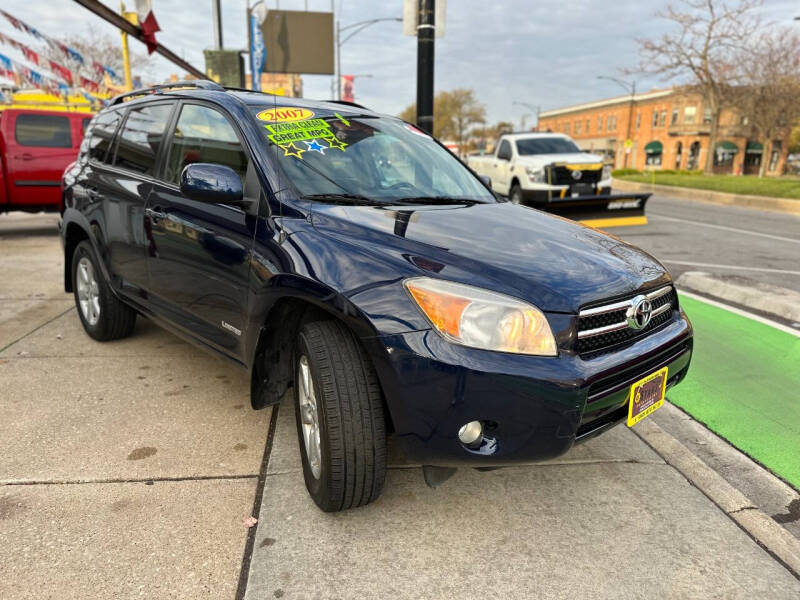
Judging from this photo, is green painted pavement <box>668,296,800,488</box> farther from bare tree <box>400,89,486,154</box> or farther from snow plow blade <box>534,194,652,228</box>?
bare tree <box>400,89,486,154</box>

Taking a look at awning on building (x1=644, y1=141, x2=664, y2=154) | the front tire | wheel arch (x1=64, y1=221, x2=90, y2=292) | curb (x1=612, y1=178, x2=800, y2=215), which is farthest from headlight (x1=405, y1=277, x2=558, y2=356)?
awning on building (x1=644, y1=141, x2=664, y2=154)

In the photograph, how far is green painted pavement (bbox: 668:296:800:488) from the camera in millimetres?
3172

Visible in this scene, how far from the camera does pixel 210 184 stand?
2.69 m

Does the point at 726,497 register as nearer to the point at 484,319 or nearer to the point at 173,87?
the point at 484,319

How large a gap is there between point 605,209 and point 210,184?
30.2ft

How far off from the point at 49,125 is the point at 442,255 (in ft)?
34.1

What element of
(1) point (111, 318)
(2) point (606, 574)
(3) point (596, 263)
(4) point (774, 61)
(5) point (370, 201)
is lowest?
(2) point (606, 574)

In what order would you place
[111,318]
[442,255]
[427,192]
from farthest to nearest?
[111,318], [427,192], [442,255]

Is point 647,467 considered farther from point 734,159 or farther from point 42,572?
point 734,159

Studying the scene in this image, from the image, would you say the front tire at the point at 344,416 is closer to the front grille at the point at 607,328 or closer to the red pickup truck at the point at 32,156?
the front grille at the point at 607,328

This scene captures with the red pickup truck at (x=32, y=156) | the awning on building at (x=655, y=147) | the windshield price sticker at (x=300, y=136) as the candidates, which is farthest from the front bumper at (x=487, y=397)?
the awning on building at (x=655, y=147)

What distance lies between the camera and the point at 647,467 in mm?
2943

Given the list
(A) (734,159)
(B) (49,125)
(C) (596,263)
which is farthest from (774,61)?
(C) (596,263)

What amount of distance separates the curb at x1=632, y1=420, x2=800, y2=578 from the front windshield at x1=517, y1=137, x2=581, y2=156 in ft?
33.7
